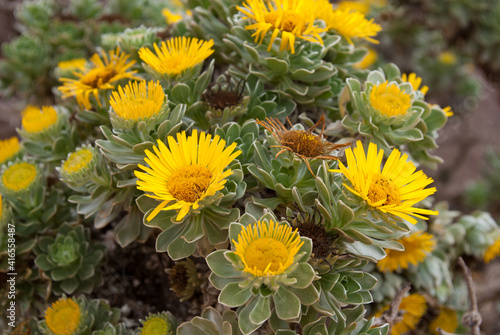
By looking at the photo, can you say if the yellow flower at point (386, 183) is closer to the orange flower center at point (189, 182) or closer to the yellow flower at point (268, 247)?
the yellow flower at point (268, 247)

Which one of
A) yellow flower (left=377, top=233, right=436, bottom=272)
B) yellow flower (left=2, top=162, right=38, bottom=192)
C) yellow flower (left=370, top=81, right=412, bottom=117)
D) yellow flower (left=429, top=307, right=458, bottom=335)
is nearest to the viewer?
yellow flower (left=370, top=81, right=412, bottom=117)

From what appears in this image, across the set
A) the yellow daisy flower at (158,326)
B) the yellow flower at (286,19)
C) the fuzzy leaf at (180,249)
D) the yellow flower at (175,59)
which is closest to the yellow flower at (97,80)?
the yellow flower at (175,59)

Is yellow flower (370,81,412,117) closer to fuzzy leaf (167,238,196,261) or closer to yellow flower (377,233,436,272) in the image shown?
yellow flower (377,233,436,272)

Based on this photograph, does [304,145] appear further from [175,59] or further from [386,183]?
[175,59]

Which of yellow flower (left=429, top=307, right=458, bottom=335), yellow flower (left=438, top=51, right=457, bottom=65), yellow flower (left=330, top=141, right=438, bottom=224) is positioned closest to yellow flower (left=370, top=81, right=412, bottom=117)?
yellow flower (left=330, top=141, right=438, bottom=224)

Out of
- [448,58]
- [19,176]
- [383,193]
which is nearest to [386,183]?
[383,193]

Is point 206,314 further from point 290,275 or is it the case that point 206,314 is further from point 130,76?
point 130,76

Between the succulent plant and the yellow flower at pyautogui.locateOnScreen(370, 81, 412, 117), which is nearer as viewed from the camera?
the yellow flower at pyautogui.locateOnScreen(370, 81, 412, 117)
